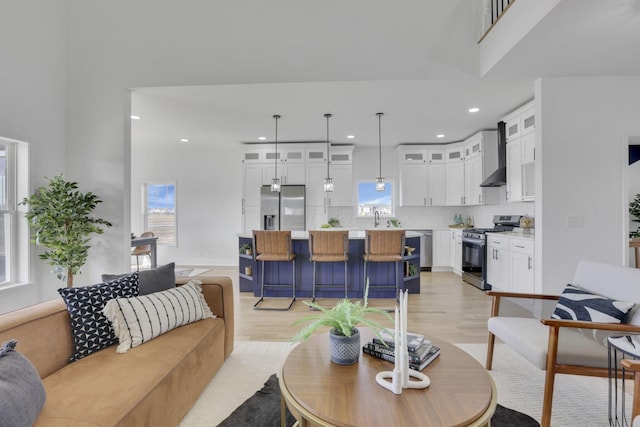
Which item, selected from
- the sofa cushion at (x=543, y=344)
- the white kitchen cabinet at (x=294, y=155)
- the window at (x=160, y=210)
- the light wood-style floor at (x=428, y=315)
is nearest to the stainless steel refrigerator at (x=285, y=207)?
the white kitchen cabinet at (x=294, y=155)

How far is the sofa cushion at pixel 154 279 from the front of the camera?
6.85ft

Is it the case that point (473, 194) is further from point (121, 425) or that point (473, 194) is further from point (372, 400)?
point (121, 425)

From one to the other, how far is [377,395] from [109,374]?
1264mm

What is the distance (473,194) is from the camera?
5773mm

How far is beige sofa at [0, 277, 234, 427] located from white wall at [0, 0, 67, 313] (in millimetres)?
2213

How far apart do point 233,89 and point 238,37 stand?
563 mm

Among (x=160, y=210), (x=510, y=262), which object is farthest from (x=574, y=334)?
A: (x=160, y=210)

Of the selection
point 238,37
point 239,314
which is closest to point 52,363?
point 239,314

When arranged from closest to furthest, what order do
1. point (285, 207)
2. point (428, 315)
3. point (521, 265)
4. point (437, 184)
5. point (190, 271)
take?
point (428, 315) < point (521, 265) < point (190, 271) < point (285, 207) < point (437, 184)

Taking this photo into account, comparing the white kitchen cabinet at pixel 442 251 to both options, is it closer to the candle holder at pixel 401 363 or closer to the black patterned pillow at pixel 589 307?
the black patterned pillow at pixel 589 307

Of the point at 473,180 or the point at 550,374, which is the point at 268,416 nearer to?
the point at 550,374

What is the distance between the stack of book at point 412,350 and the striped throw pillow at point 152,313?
4.10ft

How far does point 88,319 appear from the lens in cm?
172

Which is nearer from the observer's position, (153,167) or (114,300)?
(114,300)
